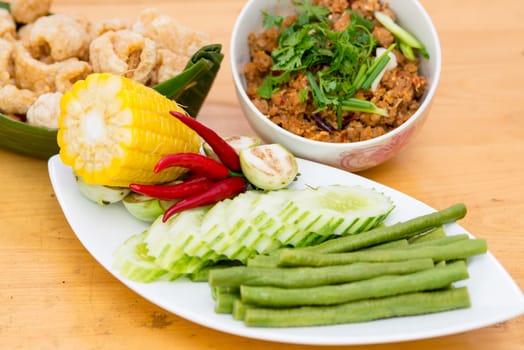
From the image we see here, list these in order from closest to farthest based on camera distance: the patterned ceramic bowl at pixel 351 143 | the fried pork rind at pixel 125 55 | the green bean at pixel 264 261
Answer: the green bean at pixel 264 261 < the patterned ceramic bowl at pixel 351 143 < the fried pork rind at pixel 125 55

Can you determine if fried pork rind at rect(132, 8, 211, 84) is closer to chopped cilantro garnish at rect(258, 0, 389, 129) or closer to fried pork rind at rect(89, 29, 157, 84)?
fried pork rind at rect(89, 29, 157, 84)

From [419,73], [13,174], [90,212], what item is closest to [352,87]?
[419,73]

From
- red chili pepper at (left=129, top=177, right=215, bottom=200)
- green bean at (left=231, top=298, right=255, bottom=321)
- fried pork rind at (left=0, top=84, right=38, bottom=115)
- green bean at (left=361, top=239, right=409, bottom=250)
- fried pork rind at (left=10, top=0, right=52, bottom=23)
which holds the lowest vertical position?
green bean at (left=231, top=298, right=255, bottom=321)

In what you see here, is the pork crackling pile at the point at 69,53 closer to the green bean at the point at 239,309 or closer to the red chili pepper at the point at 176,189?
the red chili pepper at the point at 176,189

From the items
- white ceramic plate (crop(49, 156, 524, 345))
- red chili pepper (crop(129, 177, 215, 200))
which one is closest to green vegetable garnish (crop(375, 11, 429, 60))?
white ceramic plate (crop(49, 156, 524, 345))

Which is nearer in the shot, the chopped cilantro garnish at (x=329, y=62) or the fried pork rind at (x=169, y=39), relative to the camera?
the chopped cilantro garnish at (x=329, y=62)

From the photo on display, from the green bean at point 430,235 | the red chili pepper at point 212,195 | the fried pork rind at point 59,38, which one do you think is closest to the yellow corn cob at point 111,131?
the red chili pepper at point 212,195

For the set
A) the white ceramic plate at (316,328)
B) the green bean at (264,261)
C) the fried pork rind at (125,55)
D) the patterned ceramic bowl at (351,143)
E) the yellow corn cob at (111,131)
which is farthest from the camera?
the fried pork rind at (125,55)
